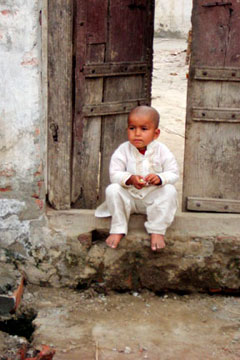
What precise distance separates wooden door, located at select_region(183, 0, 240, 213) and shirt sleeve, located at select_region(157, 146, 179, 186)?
23cm

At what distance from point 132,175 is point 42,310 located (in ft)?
3.59

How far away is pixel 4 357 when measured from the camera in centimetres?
354

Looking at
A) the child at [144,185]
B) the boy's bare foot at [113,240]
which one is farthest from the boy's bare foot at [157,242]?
the boy's bare foot at [113,240]

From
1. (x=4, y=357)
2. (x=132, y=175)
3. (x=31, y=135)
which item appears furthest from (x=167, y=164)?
(x=4, y=357)

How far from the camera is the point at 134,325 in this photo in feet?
12.8

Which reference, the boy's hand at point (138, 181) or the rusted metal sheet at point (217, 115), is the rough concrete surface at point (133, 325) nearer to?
the boy's hand at point (138, 181)

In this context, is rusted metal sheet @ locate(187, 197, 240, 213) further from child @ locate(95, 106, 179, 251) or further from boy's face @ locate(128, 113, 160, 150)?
boy's face @ locate(128, 113, 160, 150)

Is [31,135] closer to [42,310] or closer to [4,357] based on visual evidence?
[42,310]

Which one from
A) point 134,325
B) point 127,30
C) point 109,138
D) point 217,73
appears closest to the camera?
point 134,325

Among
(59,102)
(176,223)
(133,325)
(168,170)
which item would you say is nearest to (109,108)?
(59,102)

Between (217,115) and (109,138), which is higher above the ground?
(217,115)

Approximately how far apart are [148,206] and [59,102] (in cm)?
94

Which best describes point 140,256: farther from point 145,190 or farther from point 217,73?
point 217,73

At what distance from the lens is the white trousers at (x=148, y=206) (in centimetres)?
401
